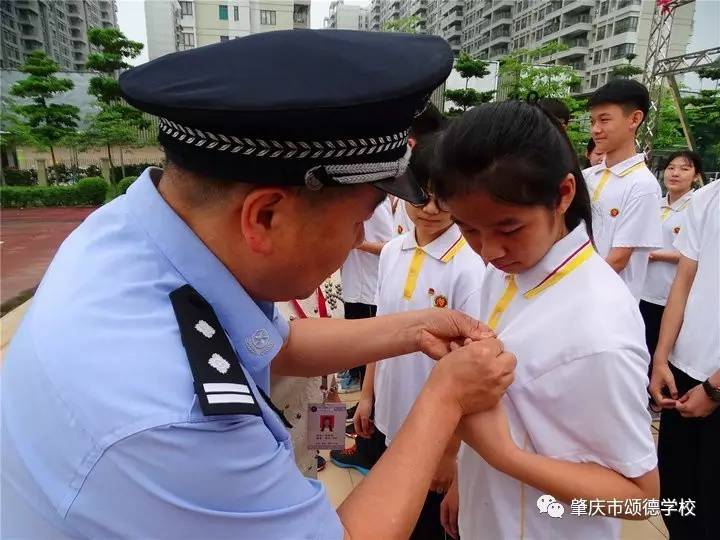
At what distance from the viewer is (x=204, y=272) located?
3.12 ft

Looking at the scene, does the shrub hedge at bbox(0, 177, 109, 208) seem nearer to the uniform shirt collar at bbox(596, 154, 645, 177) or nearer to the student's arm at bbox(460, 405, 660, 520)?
the uniform shirt collar at bbox(596, 154, 645, 177)

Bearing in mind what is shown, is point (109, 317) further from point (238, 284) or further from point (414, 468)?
point (414, 468)

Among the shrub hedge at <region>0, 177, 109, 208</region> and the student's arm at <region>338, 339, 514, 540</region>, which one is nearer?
the student's arm at <region>338, 339, 514, 540</region>

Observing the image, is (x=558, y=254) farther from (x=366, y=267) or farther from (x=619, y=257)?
(x=366, y=267)

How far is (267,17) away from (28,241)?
3431cm

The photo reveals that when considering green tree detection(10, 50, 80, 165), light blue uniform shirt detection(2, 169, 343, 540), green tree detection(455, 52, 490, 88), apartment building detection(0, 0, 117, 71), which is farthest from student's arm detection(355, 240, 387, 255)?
apartment building detection(0, 0, 117, 71)

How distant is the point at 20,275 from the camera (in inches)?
372

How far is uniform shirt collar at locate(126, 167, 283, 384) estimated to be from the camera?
94cm

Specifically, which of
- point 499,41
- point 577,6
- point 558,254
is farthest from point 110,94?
point 499,41

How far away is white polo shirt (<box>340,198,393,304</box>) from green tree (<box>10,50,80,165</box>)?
25035mm

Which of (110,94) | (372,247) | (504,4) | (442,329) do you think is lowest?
(372,247)

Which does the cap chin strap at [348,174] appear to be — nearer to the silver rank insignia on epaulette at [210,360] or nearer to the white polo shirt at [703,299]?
the silver rank insignia on epaulette at [210,360]

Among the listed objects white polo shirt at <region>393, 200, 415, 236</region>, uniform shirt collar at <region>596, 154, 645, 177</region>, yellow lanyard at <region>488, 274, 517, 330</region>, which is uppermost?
uniform shirt collar at <region>596, 154, 645, 177</region>

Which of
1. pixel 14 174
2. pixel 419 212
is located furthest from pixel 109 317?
pixel 14 174
